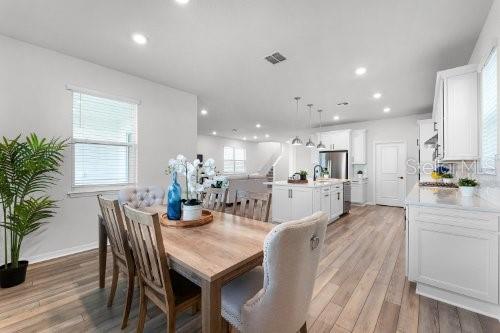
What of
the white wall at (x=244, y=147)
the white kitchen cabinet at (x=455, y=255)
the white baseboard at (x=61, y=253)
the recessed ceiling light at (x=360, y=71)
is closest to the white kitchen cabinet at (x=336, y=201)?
the recessed ceiling light at (x=360, y=71)

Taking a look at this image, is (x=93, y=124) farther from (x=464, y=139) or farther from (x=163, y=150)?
(x=464, y=139)

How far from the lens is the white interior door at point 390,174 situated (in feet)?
21.5

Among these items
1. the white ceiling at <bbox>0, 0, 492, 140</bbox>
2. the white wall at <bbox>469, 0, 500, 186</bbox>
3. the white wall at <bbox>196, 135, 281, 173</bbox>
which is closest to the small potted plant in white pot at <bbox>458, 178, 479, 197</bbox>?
the white wall at <bbox>469, 0, 500, 186</bbox>

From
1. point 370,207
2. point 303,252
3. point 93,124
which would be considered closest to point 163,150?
point 93,124

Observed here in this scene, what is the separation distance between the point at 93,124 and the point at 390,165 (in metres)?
7.47

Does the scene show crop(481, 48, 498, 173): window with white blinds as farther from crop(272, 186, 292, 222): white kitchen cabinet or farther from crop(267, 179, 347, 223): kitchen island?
crop(272, 186, 292, 222): white kitchen cabinet

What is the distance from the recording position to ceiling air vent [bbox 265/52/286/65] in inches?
118

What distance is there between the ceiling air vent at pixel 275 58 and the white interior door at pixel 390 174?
528 centimetres

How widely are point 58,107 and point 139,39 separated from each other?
1484mm

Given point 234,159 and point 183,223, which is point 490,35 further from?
point 234,159

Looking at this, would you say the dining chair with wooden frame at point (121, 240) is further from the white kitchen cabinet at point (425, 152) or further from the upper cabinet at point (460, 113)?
the white kitchen cabinet at point (425, 152)

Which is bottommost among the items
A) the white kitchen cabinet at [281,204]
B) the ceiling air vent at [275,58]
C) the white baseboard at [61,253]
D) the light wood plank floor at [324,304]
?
the light wood plank floor at [324,304]

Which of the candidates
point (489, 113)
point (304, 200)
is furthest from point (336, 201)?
point (489, 113)

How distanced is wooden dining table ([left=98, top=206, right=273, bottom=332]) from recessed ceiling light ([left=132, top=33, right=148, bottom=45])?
2.24 metres
